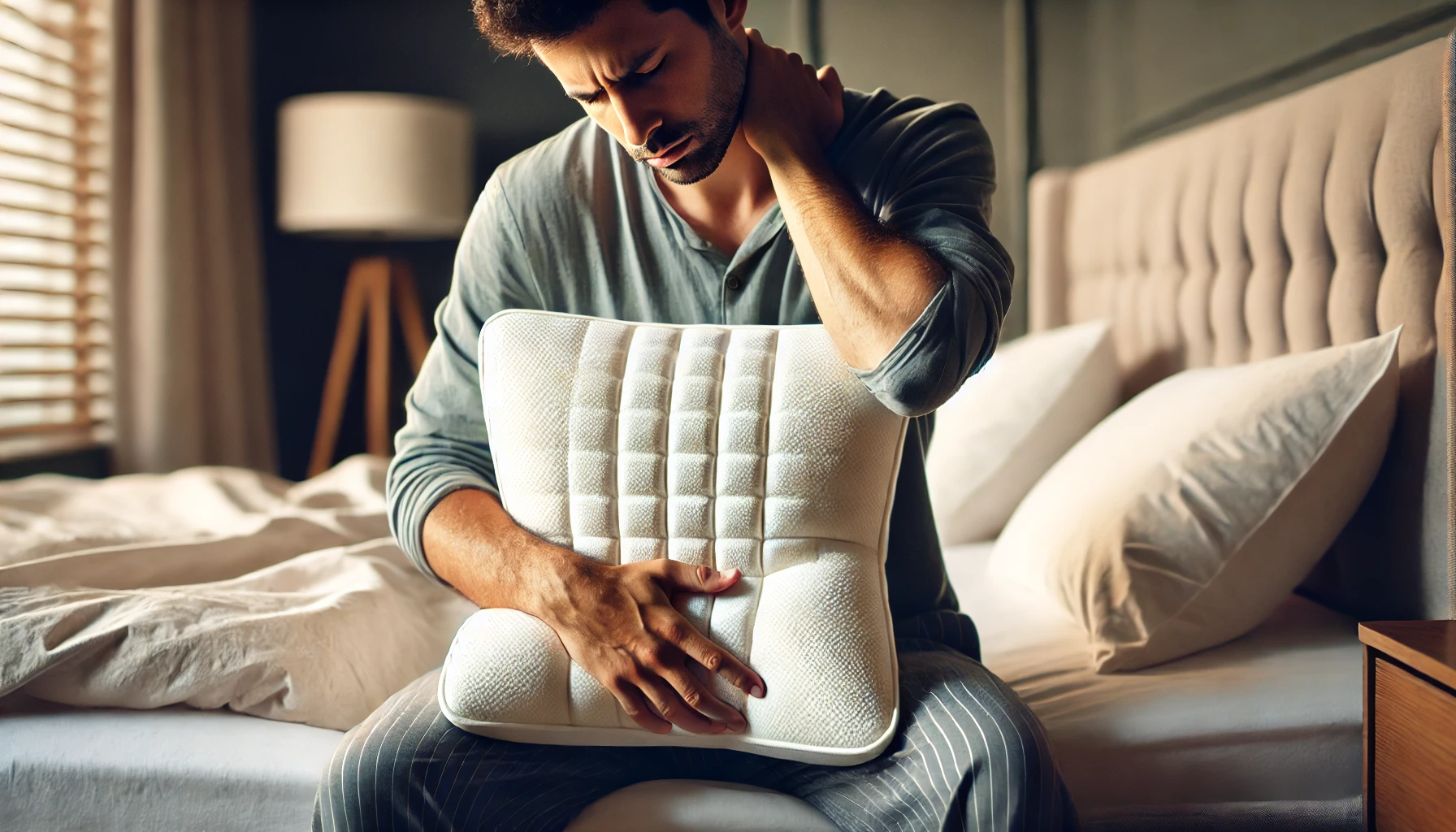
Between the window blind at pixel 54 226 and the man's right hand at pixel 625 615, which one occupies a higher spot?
the window blind at pixel 54 226

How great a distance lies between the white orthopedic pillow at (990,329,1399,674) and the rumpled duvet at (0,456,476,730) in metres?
0.81

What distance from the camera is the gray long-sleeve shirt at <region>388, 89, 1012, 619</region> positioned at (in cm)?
104

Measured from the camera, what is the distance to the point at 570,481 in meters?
0.94

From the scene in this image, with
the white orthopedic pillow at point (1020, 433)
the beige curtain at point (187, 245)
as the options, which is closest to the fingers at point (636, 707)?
the white orthopedic pillow at point (1020, 433)

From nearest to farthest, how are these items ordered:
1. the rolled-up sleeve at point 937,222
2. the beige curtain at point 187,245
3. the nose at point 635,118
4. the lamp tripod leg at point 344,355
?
the rolled-up sleeve at point 937,222 → the nose at point 635,118 → the beige curtain at point 187,245 → the lamp tripod leg at point 344,355

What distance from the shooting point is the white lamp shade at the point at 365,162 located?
282 cm

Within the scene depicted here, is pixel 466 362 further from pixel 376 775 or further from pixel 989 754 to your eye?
pixel 989 754

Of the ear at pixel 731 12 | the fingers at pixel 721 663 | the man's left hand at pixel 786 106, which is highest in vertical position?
the ear at pixel 731 12

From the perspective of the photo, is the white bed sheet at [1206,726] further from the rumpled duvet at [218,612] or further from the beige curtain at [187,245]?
the beige curtain at [187,245]

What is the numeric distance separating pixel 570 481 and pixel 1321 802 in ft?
2.73

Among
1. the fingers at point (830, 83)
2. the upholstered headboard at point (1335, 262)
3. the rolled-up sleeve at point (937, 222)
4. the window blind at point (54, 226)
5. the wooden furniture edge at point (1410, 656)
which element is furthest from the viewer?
the window blind at point (54, 226)

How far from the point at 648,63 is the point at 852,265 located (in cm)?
28

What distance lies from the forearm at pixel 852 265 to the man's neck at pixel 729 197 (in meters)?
0.16

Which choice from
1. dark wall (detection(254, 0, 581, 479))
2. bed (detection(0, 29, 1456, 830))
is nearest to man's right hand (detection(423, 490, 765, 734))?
bed (detection(0, 29, 1456, 830))
